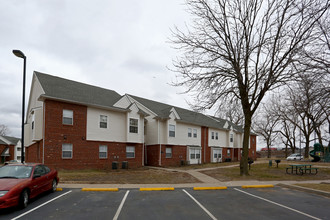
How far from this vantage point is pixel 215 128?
36719 mm

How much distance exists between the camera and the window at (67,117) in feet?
64.8

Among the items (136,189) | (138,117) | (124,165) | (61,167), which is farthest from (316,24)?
(61,167)

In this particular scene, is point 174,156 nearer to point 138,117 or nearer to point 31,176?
point 138,117

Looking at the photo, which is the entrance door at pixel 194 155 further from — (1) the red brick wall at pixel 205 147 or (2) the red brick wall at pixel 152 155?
(2) the red brick wall at pixel 152 155

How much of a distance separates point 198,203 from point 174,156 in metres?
20.5

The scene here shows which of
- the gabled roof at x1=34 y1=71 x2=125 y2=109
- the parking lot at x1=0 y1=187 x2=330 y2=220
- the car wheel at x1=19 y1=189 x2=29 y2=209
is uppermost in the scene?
the gabled roof at x1=34 y1=71 x2=125 y2=109

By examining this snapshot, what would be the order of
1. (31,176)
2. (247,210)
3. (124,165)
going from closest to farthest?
(247,210) → (31,176) → (124,165)

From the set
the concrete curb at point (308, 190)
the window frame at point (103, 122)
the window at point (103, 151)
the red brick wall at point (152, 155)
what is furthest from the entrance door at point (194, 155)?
the concrete curb at point (308, 190)

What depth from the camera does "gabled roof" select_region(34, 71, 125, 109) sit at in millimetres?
19612

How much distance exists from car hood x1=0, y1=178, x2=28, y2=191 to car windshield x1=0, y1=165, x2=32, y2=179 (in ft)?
1.38

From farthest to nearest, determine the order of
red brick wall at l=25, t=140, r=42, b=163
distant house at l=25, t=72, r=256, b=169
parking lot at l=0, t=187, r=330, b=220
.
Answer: red brick wall at l=25, t=140, r=42, b=163 < distant house at l=25, t=72, r=256, b=169 < parking lot at l=0, t=187, r=330, b=220

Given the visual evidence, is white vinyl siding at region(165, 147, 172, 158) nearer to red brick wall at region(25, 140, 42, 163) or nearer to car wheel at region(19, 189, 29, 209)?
red brick wall at region(25, 140, 42, 163)

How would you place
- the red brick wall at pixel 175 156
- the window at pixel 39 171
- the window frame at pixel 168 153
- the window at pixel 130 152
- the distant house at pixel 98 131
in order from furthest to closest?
the window frame at pixel 168 153 < the red brick wall at pixel 175 156 < the window at pixel 130 152 < the distant house at pixel 98 131 < the window at pixel 39 171

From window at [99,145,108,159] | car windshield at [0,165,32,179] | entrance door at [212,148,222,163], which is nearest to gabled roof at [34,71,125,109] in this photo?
window at [99,145,108,159]
